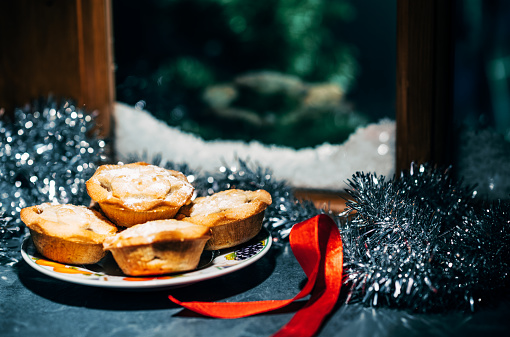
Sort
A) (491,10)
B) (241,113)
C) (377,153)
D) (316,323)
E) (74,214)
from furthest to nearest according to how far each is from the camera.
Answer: (241,113) < (377,153) < (491,10) < (74,214) < (316,323)

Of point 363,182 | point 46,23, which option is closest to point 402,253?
Result: point 363,182

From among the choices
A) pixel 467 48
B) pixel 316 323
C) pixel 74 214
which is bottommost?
pixel 316 323

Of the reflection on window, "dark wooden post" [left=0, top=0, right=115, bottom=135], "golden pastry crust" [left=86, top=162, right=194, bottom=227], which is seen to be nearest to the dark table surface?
"golden pastry crust" [left=86, top=162, right=194, bottom=227]

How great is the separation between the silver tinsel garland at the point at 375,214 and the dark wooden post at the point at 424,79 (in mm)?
57

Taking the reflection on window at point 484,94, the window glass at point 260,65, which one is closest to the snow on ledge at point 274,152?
the window glass at point 260,65

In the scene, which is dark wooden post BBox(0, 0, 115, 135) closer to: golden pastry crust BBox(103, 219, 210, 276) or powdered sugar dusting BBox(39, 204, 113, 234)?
powdered sugar dusting BBox(39, 204, 113, 234)

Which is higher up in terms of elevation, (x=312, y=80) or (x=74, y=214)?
(x=312, y=80)

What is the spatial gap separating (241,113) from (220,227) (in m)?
0.43

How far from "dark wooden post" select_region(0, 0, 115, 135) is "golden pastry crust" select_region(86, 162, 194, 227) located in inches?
17.2

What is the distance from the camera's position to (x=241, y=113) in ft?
3.67

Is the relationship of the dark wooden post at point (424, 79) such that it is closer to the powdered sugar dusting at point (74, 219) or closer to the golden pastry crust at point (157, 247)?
the golden pastry crust at point (157, 247)

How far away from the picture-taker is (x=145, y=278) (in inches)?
26.2

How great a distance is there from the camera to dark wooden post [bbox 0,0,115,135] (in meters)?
1.13

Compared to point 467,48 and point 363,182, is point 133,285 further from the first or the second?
point 467,48
